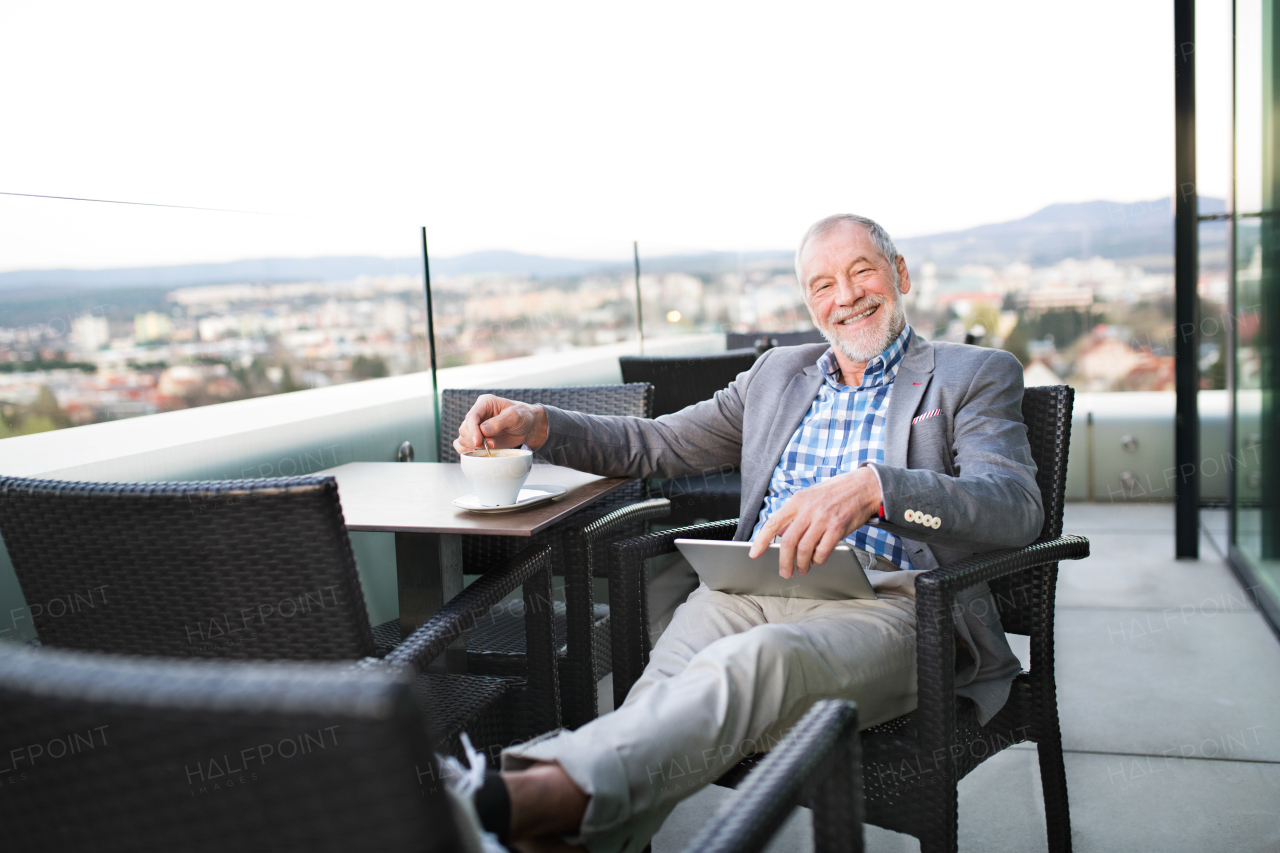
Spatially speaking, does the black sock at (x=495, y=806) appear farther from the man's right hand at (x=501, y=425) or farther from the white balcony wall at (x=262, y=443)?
the white balcony wall at (x=262, y=443)

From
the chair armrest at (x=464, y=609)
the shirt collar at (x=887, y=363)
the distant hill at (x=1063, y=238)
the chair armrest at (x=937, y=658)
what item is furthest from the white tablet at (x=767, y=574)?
the distant hill at (x=1063, y=238)

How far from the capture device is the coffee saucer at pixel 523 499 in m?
1.64

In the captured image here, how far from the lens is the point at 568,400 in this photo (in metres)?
2.41

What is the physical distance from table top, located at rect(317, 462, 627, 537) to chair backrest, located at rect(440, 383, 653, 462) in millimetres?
239

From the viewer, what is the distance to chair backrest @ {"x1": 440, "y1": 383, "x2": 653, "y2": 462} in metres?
2.35

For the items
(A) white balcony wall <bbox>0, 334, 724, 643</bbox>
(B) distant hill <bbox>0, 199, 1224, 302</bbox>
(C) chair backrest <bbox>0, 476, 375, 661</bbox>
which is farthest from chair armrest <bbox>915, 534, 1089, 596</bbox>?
(B) distant hill <bbox>0, 199, 1224, 302</bbox>

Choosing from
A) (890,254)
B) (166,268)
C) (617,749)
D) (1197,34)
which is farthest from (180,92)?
(1197,34)

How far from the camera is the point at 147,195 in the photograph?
3.24 metres

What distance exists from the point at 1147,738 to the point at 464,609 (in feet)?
6.19

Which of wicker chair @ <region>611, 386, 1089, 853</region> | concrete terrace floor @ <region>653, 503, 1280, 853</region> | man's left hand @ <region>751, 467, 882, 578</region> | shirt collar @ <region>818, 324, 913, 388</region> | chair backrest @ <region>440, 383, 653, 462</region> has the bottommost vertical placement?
concrete terrace floor @ <region>653, 503, 1280, 853</region>

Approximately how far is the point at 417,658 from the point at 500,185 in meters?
4.24

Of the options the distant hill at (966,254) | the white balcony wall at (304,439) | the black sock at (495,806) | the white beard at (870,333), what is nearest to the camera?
the black sock at (495,806)

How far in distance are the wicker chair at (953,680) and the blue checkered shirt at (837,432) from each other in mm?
163

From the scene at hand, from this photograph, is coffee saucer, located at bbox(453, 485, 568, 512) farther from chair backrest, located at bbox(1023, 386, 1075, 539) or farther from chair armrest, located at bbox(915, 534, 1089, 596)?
chair backrest, located at bbox(1023, 386, 1075, 539)
